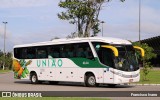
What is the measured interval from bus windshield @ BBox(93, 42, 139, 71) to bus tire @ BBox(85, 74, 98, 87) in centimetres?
147

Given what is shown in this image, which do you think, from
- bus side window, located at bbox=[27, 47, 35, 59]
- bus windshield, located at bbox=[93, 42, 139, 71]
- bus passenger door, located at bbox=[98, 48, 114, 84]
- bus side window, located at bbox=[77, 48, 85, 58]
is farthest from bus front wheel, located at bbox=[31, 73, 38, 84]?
bus passenger door, located at bbox=[98, 48, 114, 84]

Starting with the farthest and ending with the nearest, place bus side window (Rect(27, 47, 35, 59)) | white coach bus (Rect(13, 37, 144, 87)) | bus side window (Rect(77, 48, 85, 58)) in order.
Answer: bus side window (Rect(27, 47, 35, 59))
bus side window (Rect(77, 48, 85, 58))
white coach bus (Rect(13, 37, 144, 87))

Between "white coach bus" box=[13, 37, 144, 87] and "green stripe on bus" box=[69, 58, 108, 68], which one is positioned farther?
"green stripe on bus" box=[69, 58, 108, 68]

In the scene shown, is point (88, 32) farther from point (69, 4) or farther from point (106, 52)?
point (106, 52)

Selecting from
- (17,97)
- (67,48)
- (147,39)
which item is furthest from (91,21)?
(147,39)

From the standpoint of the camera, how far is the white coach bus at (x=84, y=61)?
2731cm

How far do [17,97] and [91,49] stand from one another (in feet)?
39.4

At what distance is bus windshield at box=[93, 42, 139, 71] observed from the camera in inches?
1072

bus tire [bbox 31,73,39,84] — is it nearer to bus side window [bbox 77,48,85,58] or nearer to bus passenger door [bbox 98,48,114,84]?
bus side window [bbox 77,48,85,58]

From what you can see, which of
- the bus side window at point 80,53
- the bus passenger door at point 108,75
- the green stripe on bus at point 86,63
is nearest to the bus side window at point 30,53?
the green stripe on bus at point 86,63

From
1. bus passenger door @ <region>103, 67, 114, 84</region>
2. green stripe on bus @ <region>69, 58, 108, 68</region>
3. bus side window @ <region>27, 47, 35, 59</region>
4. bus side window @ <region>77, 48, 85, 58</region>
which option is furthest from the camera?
bus side window @ <region>27, 47, 35, 59</region>

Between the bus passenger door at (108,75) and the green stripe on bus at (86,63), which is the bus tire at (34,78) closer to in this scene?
the green stripe on bus at (86,63)

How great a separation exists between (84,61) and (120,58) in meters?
2.66

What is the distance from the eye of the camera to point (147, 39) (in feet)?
348
